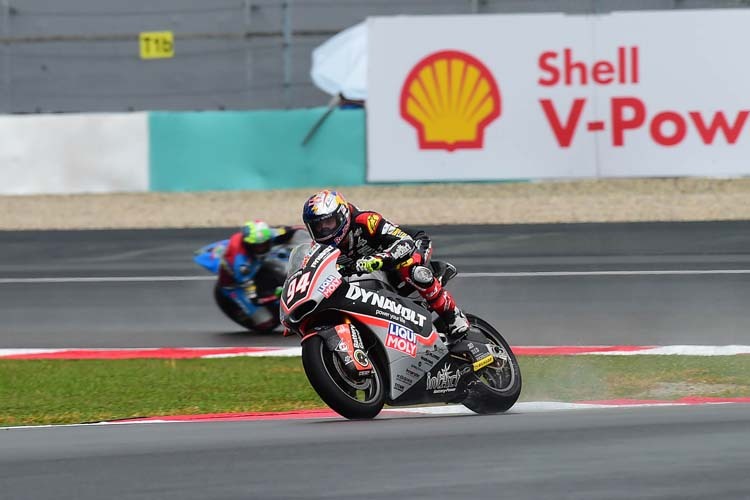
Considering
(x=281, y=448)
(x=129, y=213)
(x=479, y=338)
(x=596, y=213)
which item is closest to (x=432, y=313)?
(x=479, y=338)

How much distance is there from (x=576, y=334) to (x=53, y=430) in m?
5.35

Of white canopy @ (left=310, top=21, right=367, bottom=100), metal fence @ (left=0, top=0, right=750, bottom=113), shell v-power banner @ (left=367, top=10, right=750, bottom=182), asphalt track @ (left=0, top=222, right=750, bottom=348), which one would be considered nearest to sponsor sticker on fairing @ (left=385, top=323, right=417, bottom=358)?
asphalt track @ (left=0, top=222, right=750, bottom=348)

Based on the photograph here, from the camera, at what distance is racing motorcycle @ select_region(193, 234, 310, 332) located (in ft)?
38.7

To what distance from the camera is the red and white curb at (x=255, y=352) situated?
10188 millimetres

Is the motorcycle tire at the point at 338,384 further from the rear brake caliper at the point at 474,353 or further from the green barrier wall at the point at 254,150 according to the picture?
the green barrier wall at the point at 254,150

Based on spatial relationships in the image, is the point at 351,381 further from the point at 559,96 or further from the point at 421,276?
the point at 559,96

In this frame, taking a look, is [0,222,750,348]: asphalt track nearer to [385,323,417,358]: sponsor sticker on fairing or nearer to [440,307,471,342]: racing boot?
[440,307,471,342]: racing boot

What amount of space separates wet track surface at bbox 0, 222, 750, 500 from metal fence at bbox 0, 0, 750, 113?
38.0ft

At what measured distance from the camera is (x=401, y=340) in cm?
723

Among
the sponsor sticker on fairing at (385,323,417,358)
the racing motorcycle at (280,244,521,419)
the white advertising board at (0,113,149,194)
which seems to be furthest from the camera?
the white advertising board at (0,113,149,194)

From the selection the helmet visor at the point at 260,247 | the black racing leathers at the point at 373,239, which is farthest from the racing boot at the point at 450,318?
the helmet visor at the point at 260,247

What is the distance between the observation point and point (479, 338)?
7.73 meters

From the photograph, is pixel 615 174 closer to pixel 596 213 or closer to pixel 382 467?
pixel 596 213

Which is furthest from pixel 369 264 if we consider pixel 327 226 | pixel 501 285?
pixel 501 285
